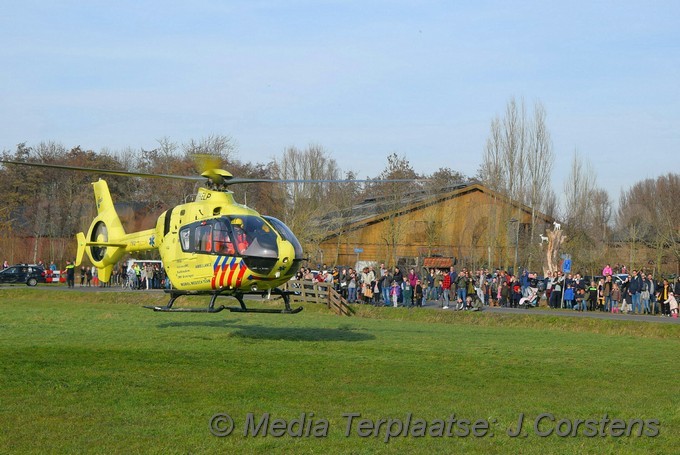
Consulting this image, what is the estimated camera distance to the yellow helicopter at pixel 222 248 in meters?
23.9

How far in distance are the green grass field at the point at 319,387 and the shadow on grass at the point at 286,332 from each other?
10 cm

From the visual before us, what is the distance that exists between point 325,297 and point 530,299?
35.6 ft

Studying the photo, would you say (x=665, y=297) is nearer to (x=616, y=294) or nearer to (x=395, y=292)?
(x=616, y=294)

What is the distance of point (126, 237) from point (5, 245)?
66.7 meters

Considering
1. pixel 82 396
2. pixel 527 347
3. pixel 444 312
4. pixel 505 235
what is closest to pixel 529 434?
pixel 82 396

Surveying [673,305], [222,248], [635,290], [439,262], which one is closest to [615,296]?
[635,290]

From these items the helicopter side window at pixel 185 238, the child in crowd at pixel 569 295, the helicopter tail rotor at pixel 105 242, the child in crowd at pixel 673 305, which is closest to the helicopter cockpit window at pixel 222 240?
the helicopter side window at pixel 185 238

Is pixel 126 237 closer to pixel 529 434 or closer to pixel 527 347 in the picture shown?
pixel 527 347

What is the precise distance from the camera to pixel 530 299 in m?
46.5

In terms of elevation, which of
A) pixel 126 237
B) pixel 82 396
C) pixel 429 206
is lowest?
pixel 82 396

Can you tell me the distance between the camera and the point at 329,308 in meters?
44.2

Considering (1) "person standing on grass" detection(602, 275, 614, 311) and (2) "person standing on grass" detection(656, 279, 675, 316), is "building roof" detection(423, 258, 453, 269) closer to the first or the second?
(1) "person standing on grass" detection(602, 275, 614, 311)

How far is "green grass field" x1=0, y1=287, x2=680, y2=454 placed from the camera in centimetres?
1326

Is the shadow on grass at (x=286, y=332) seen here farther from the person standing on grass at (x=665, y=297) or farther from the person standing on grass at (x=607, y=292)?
the person standing on grass at (x=665, y=297)
